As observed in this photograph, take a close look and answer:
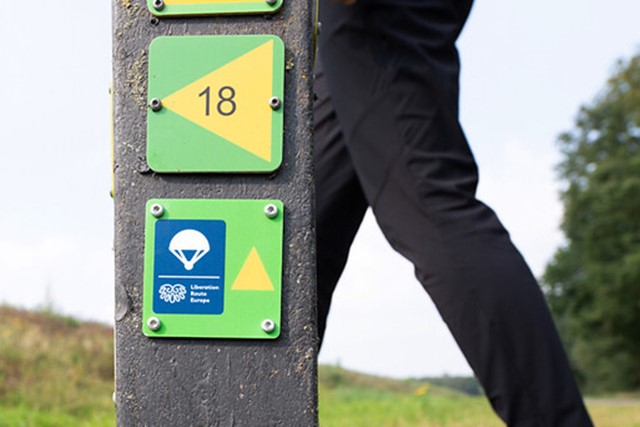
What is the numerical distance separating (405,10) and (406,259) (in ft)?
1.43

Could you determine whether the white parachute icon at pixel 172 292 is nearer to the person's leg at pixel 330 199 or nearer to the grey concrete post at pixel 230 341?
the grey concrete post at pixel 230 341

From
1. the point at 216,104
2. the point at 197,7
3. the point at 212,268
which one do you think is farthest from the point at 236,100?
the point at 212,268

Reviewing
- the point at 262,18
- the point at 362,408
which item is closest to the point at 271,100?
the point at 262,18

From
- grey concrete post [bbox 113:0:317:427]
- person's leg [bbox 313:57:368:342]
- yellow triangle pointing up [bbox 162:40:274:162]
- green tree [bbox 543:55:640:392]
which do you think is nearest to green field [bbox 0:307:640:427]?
person's leg [bbox 313:57:368:342]

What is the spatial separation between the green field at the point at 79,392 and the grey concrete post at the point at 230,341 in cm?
286

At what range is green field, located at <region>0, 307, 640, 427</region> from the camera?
5098 millimetres

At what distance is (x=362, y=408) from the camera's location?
640cm

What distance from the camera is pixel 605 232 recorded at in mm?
29438

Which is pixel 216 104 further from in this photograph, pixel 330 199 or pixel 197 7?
pixel 330 199

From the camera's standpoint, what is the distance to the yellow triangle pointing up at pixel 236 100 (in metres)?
1.56

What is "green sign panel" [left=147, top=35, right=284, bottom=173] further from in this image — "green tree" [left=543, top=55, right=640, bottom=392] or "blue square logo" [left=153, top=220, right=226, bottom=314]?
"green tree" [left=543, top=55, right=640, bottom=392]

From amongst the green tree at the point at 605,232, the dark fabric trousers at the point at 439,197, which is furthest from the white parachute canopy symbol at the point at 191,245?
the green tree at the point at 605,232

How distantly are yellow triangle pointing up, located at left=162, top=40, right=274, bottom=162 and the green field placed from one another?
2.97 m

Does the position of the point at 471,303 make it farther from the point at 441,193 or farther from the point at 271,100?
the point at 271,100
